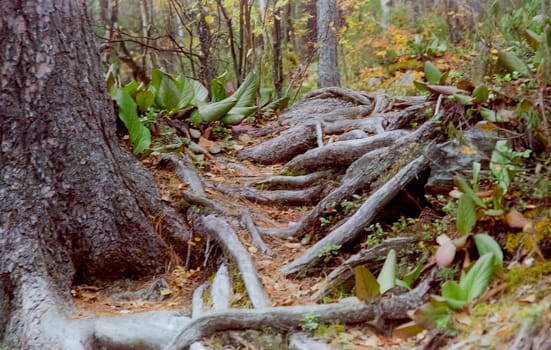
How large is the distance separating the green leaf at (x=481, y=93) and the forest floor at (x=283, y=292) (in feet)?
3.99

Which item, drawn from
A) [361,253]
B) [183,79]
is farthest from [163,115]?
[361,253]

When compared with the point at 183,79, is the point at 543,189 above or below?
below

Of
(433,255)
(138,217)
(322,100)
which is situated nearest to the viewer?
(433,255)

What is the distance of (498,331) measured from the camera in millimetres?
2166

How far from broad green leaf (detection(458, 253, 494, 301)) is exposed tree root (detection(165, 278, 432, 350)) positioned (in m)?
0.27

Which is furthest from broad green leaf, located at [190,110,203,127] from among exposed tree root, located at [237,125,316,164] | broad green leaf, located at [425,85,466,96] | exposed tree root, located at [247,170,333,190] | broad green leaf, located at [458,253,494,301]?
broad green leaf, located at [458,253,494,301]

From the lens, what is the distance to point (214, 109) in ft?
19.7

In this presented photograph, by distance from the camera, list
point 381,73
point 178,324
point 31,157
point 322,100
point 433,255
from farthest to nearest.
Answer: point 381,73
point 322,100
point 31,157
point 178,324
point 433,255

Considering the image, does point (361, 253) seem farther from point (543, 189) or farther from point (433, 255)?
point (543, 189)

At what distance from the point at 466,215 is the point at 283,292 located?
1.28 meters

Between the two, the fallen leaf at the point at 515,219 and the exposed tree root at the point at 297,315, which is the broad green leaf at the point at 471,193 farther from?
the exposed tree root at the point at 297,315

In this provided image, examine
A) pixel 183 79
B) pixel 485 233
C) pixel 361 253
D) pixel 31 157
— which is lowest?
pixel 361 253

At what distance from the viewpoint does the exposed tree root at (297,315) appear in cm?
264

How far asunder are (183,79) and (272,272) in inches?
117
